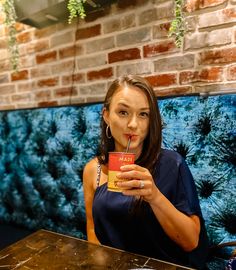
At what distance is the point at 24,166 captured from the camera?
78.7 inches

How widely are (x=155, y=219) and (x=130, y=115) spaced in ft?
1.40

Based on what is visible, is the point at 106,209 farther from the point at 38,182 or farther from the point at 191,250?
the point at 38,182

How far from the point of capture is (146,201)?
105cm

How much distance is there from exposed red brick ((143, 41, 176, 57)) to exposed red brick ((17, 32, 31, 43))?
3.16 ft

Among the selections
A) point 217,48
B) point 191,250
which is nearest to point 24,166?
point 191,250

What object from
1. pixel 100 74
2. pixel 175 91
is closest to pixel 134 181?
pixel 175 91

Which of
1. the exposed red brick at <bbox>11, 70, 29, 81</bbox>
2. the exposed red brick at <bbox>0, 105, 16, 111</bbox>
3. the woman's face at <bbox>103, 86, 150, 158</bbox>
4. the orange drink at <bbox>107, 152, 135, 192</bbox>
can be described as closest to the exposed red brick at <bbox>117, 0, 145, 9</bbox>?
the woman's face at <bbox>103, 86, 150, 158</bbox>

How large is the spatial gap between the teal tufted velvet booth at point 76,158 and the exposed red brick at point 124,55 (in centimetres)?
32

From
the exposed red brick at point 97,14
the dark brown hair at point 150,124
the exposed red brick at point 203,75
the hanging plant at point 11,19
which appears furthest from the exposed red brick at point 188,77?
the hanging plant at point 11,19

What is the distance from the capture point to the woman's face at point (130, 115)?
3.70 feet

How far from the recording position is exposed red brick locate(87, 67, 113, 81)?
1.74 m

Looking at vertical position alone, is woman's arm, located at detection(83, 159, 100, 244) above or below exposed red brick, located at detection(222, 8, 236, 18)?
below

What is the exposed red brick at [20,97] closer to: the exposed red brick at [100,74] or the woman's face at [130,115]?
the exposed red brick at [100,74]

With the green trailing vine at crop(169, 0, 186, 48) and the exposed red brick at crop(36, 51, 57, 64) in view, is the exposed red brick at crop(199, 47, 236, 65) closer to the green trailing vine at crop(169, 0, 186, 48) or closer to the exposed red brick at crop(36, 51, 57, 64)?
the green trailing vine at crop(169, 0, 186, 48)
